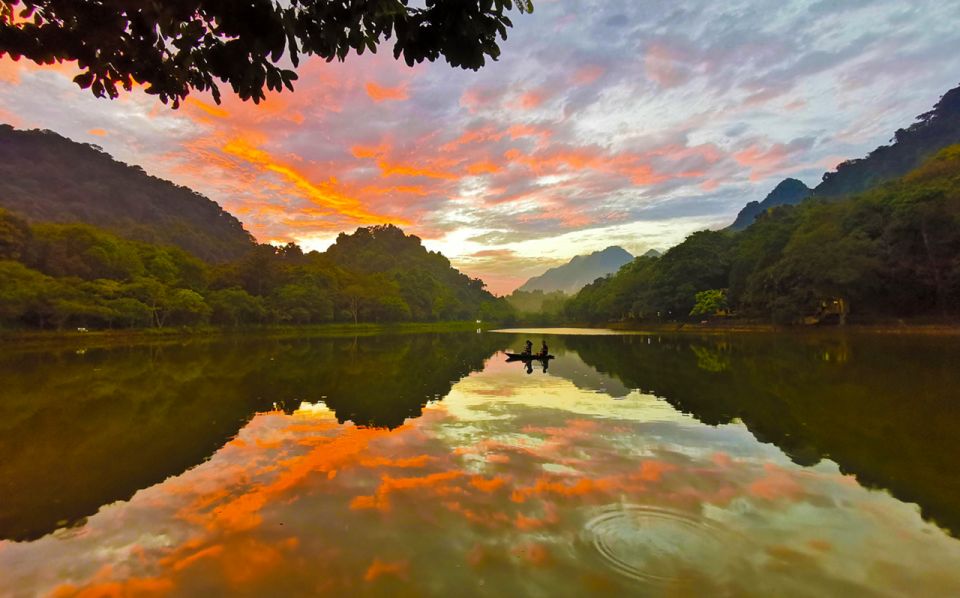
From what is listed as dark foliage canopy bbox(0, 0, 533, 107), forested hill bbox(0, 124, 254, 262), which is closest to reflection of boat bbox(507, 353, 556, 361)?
dark foliage canopy bbox(0, 0, 533, 107)

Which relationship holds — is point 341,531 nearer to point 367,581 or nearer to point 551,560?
point 367,581

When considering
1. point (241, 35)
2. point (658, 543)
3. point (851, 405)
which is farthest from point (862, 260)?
point (241, 35)

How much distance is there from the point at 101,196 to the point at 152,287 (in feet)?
298

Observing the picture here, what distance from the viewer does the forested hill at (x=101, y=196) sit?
95125 millimetres

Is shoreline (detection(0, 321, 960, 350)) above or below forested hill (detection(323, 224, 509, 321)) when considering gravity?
below

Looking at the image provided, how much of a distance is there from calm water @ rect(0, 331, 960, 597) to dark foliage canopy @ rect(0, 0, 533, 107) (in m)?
4.99

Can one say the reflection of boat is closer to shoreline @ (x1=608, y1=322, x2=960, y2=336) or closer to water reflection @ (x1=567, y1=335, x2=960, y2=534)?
water reflection @ (x1=567, y1=335, x2=960, y2=534)

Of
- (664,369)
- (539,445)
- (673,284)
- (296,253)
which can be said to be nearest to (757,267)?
(673,284)

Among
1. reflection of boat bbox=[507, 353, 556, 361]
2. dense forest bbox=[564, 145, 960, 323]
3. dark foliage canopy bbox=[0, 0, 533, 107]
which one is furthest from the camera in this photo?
dense forest bbox=[564, 145, 960, 323]

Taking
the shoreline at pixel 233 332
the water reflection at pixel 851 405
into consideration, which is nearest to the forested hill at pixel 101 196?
the shoreline at pixel 233 332

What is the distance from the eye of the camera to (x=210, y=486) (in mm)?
7539

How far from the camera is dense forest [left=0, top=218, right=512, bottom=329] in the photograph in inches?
1586

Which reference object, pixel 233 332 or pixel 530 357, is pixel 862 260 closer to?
pixel 530 357

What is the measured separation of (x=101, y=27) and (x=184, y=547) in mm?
5515
